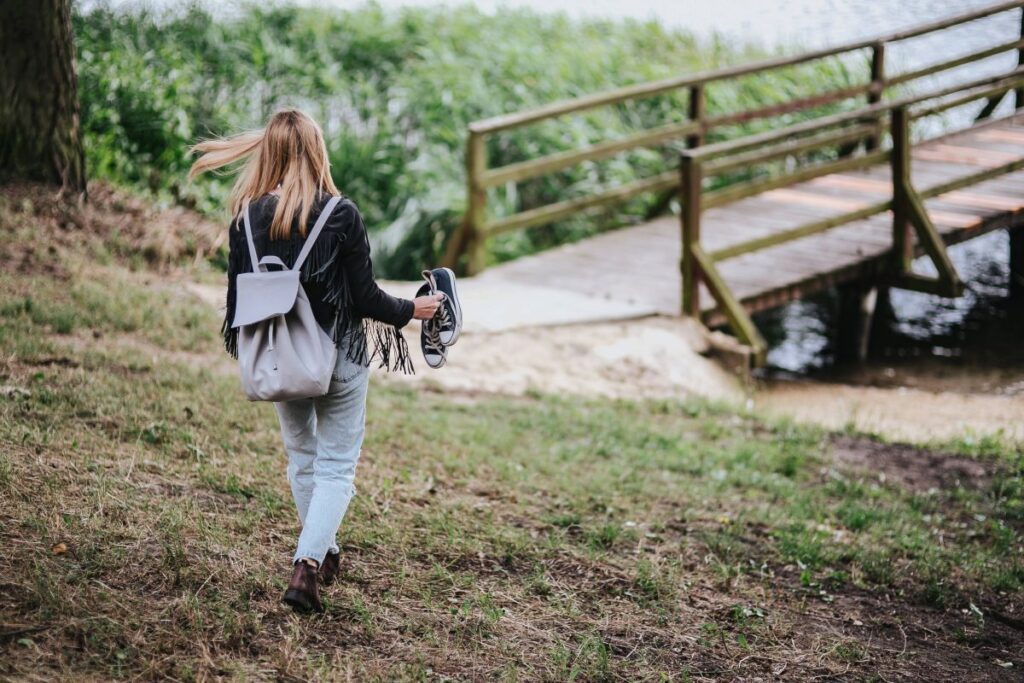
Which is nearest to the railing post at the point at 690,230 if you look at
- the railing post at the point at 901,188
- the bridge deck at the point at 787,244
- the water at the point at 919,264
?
the bridge deck at the point at 787,244

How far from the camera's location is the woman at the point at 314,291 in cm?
375

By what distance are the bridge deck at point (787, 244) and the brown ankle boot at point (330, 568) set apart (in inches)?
202

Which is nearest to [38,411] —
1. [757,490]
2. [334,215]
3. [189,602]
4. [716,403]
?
[189,602]

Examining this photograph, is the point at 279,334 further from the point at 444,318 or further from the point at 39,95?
the point at 39,95

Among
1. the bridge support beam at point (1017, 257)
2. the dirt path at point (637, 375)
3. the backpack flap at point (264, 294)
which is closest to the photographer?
the backpack flap at point (264, 294)

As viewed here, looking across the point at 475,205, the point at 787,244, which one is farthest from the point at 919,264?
the point at 475,205

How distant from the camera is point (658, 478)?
611cm

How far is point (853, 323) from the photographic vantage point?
10945 millimetres

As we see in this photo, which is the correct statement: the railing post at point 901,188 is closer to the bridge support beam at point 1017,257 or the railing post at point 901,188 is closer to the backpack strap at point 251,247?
the bridge support beam at point 1017,257

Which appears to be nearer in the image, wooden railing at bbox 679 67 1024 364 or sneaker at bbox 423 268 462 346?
sneaker at bbox 423 268 462 346

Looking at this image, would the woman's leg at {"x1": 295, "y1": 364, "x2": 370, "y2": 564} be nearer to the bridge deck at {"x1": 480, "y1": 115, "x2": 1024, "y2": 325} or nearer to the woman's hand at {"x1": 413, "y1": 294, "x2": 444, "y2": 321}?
the woman's hand at {"x1": 413, "y1": 294, "x2": 444, "y2": 321}

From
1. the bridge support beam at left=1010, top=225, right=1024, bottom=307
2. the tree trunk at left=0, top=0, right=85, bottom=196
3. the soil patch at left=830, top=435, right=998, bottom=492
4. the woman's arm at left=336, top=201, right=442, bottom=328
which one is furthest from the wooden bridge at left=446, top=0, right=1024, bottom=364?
the woman's arm at left=336, top=201, right=442, bottom=328

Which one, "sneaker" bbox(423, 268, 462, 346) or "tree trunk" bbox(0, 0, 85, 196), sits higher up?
"tree trunk" bbox(0, 0, 85, 196)

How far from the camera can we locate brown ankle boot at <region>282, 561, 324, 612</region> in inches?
154
